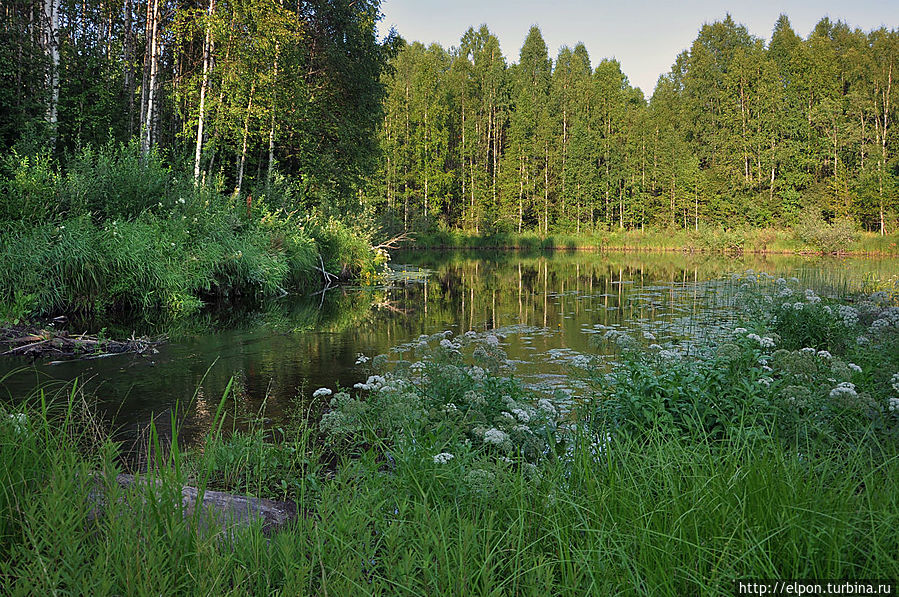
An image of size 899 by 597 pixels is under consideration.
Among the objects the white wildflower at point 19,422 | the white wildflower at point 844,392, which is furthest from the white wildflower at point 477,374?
the white wildflower at point 19,422

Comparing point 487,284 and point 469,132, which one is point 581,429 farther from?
point 469,132

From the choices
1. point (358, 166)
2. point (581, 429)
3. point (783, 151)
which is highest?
point (783, 151)

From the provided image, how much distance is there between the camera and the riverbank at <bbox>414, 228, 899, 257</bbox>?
33438mm

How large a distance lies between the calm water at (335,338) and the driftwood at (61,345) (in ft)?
0.81

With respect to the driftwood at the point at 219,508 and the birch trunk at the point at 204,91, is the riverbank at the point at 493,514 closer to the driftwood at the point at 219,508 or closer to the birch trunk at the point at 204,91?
the driftwood at the point at 219,508

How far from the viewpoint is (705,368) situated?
4.56 metres

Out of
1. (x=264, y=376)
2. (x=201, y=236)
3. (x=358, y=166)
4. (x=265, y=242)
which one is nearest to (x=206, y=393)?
(x=264, y=376)

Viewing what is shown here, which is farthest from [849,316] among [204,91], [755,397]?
[204,91]

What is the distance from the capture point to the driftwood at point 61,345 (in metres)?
7.45

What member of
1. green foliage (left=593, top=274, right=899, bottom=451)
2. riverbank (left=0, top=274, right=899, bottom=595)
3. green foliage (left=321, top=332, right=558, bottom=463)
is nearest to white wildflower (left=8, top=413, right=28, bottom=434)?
riverbank (left=0, top=274, right=899, bottom=595)

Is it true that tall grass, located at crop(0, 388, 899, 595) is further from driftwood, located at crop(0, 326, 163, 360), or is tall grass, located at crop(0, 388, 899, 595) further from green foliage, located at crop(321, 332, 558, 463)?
driftwood, located at crop(0, 326, 163, 360)

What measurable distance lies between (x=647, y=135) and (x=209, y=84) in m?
38.4

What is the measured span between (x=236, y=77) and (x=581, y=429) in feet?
56.8

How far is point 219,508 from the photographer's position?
2.64 meters
